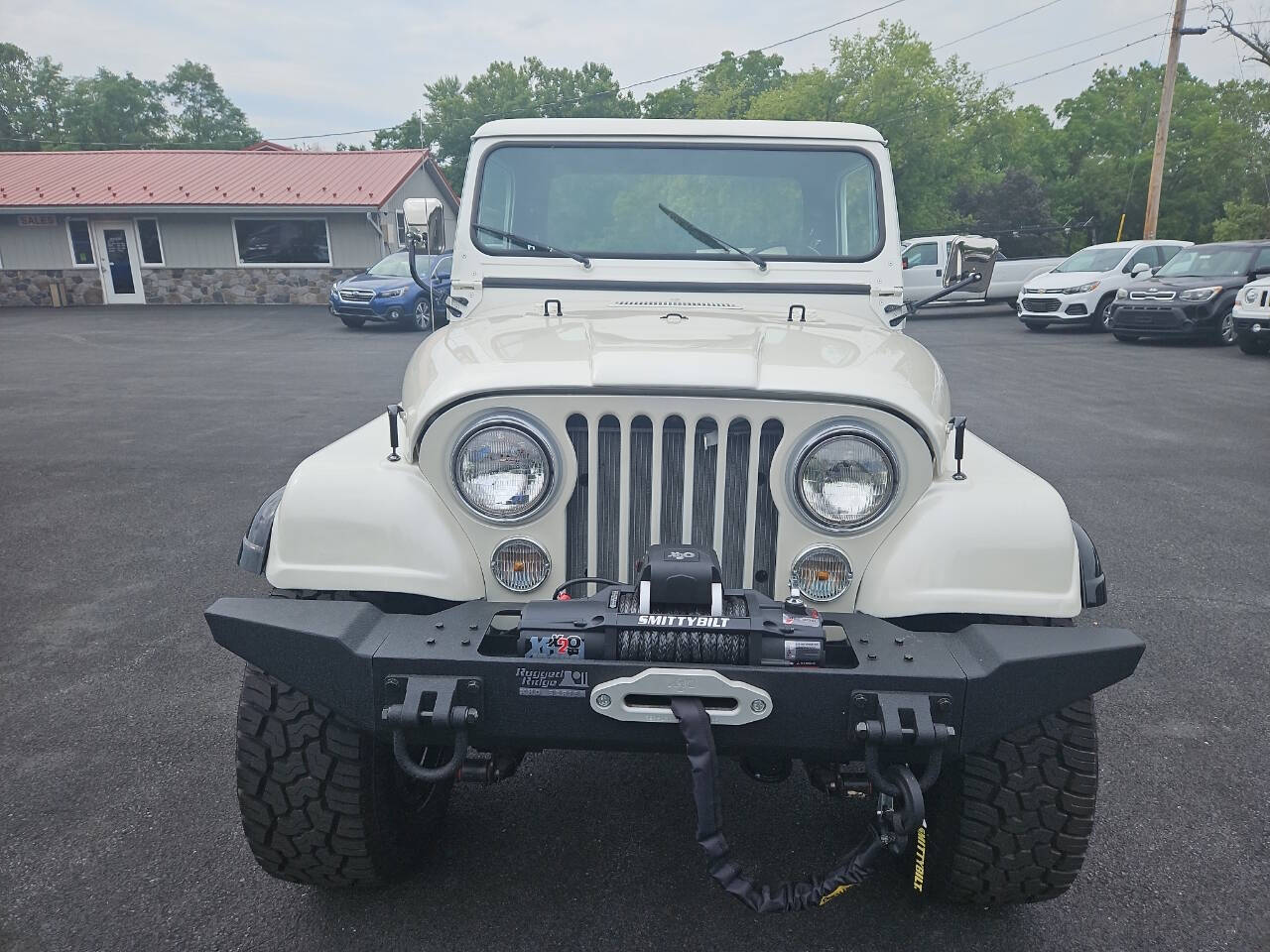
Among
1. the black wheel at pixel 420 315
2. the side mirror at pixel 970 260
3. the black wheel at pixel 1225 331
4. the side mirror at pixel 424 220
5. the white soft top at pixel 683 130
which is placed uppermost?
the white soft top at pixel 683 130

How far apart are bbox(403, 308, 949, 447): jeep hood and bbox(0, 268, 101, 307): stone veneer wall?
89.9 feet

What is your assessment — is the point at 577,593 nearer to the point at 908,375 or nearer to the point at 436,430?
the point at 436,430

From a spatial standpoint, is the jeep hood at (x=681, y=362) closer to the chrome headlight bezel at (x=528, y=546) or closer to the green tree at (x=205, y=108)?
the chrome headlight bezel at (x=528, y=546)

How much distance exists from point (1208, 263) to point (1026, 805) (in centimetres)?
1619

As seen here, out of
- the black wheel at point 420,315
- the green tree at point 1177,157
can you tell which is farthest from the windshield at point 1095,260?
the green tree at point 1177,157

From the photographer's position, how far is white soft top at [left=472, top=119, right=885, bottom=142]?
359 cm

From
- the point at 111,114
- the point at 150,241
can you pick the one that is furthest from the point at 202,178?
the point at 111,114

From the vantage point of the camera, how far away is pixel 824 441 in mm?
2182

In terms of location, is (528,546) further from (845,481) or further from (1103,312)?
(1103,312)

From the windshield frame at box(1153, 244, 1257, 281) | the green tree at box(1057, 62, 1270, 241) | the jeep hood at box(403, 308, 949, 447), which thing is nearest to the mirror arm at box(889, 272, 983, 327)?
the jeep hood at box(403, 308, 949, 447)

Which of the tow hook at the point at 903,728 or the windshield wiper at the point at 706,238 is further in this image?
the windshield wiper at the point at 706,238

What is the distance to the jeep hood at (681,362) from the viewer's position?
2191 millimetres

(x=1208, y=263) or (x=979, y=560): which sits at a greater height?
(x=1208, y=263)

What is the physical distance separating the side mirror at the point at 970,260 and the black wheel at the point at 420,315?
15.5 metres
